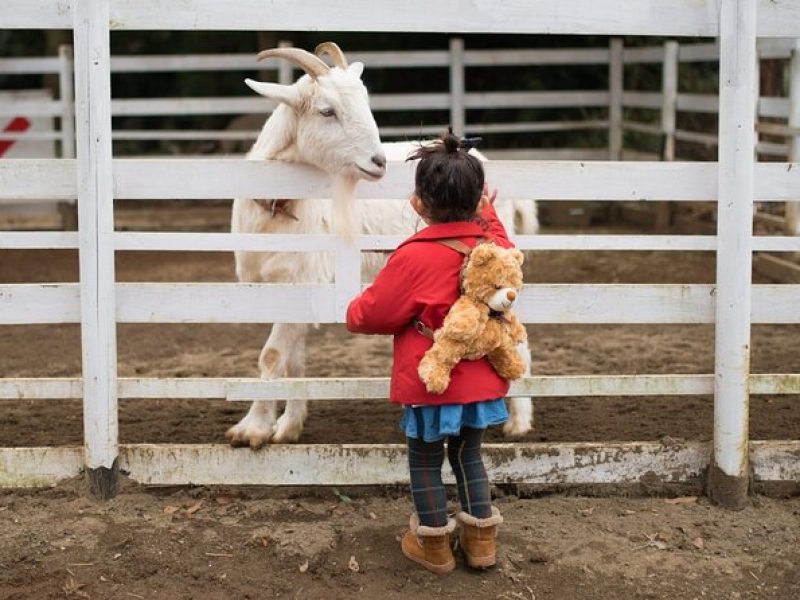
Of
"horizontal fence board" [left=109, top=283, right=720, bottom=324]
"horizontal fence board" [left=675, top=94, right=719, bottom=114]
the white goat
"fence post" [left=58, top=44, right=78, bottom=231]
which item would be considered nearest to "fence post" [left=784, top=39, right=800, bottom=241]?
"horizontal fence board" [left=675, top=94, right=719, bottom=114]

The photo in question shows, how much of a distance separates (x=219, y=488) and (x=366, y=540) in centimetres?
78

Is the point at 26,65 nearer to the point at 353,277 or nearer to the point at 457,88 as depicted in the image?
the point at 457,88

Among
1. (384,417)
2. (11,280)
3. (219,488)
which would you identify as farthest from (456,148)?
(11,280)

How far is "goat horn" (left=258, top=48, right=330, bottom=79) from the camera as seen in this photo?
190 inches

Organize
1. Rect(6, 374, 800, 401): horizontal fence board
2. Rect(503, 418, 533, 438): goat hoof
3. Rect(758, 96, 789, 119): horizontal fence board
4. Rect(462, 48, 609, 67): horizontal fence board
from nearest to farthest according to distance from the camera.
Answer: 1. Rect(6, 374, 800, 401): horizontal fence board
2. Rect(503, 418, 533, 438): goat hoof
3. Rect(758, 96, 789, 119): horizontal fence board
4. Rect(462, 48, 609, 67): horizontal fence board

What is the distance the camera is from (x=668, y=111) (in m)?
13.1

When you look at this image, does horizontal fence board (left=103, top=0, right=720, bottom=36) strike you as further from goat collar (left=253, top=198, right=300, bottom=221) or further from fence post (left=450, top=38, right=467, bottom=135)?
fence post (left=450, top=38, right=467, bottom=135)

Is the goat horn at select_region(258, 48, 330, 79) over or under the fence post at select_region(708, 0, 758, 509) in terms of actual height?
over

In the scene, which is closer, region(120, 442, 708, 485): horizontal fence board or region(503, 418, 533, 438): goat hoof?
region(120, 442, 708, 485): horizontal fence board

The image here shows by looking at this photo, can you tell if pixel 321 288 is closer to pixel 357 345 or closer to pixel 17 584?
pixel 17 584

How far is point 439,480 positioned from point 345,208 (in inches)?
45.3

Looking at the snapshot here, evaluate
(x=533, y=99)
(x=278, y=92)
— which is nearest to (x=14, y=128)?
(x=533, y=99)

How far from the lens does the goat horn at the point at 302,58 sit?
15.8 ft

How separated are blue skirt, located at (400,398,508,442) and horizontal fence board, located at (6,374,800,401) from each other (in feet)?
2.23
